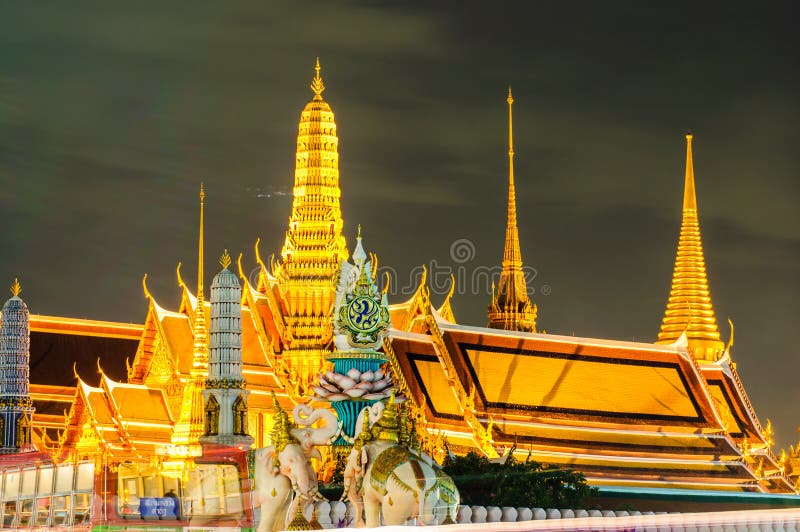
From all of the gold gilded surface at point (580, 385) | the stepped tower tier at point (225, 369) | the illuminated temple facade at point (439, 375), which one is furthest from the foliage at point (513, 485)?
the gold gilded surface at point (580, 385)

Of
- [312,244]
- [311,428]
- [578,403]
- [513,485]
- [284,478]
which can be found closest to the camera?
[284,478]

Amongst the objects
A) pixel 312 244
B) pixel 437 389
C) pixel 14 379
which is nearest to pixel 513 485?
pixel 437 389

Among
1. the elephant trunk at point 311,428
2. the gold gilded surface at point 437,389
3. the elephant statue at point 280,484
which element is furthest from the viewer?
the gold gilded surface at point 437,389

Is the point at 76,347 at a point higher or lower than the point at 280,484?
higher

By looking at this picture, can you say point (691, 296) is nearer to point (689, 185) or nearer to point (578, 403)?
point (689, 185)

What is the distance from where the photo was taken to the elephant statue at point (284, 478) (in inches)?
829

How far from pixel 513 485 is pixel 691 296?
2448 centimetres

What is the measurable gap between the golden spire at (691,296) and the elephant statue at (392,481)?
103 ft

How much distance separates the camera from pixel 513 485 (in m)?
29.5

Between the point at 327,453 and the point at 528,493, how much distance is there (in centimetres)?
310

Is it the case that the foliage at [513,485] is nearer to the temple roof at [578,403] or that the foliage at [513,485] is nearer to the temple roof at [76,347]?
the temple roof at [578,403]

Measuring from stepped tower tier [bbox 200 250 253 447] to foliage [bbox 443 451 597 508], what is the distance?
6.29 meters

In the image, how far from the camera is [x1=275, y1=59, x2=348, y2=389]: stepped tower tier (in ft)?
155

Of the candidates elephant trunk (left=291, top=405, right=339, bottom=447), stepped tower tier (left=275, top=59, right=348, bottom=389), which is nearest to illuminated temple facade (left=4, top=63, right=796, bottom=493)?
stepped tower tier (left=275, top=59, right=348, bottom=389)
